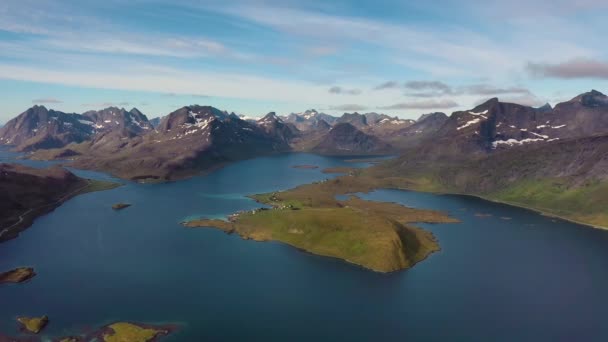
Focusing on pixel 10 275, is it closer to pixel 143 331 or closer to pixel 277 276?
pixel 143 331

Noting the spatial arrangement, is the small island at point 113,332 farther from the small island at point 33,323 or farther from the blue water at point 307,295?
the blue water at point 307,295

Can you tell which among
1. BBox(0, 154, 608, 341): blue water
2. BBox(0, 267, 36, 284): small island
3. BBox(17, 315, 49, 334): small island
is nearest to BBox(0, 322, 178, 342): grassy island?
BBox(17, 315, 49, 334): small island

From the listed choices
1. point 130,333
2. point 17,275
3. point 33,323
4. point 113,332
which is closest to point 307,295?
point 130,333

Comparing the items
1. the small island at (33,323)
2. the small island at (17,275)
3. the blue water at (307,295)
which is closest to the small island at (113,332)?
the small island at (33,323)

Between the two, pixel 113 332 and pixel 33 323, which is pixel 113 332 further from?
pixel 33 323

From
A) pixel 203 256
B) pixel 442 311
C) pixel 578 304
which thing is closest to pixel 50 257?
pixel 203 256

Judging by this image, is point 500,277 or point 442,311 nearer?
point 442,311

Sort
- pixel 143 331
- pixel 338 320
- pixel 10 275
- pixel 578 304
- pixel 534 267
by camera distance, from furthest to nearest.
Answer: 1. pixel 534 267
2. pixel 10 275
3. pixel 578 304
4. pixel 338 320
5. pixel 143 331
